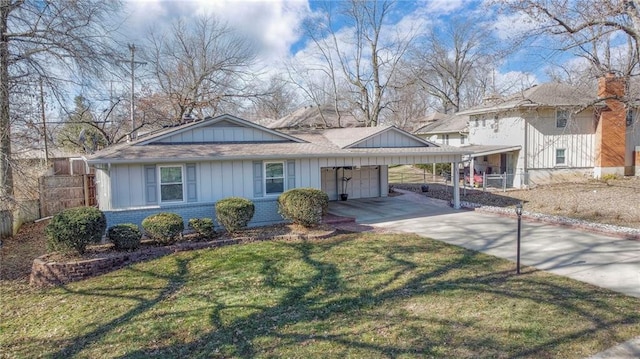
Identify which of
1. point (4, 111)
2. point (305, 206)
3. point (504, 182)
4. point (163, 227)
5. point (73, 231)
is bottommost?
point (163, 227)

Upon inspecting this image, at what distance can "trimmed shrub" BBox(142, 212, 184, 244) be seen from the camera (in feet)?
33.6

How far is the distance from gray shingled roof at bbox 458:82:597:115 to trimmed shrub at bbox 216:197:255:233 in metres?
16.3

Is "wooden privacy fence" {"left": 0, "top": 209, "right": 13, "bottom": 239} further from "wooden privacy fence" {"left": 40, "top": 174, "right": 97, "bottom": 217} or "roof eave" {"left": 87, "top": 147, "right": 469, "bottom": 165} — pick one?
"roof eave" {"left": 87, "top": 147, "right": 469, "bottom": 165}

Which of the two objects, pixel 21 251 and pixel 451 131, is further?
pixel 451 131

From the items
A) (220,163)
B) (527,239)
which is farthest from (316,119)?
(527,239)

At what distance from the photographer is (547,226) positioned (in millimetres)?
12500

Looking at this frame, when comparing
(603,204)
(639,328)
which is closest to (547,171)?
(603,204)

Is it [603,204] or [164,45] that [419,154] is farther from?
[164,45]

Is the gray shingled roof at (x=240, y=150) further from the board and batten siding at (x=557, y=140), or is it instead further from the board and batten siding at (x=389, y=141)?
the board and batten siding at (x=557, y=140)

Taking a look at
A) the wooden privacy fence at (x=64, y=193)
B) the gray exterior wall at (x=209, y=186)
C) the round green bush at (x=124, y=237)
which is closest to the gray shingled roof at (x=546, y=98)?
the gray exterior wall at (x=209, y=186)

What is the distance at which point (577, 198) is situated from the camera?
1788cm

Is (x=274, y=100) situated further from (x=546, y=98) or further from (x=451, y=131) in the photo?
(x=546, y=98)

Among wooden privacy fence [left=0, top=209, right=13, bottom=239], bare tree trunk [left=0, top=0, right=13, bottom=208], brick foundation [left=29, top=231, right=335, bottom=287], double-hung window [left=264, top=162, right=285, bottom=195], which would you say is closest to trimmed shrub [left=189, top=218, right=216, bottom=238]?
brick foundation [left=29, top=231, right=335, bottom=287]

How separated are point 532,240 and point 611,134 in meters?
16.5
